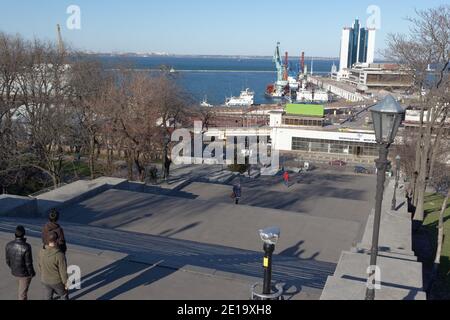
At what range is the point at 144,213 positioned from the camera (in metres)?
15.2

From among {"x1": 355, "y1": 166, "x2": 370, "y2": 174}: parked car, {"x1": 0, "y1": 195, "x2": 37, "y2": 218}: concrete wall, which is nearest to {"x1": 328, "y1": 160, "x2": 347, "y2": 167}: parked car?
{"x1": 355, "y1": 166, "x2": 370, "y2": 174}: parked car

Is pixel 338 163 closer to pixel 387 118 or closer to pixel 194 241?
pixel 194 241

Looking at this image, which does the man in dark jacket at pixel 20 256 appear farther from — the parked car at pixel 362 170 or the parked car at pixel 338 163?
the parked car at pixel 338 163

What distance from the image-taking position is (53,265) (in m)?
6.24

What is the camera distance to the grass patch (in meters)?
11.6

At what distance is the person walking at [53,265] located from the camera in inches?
244

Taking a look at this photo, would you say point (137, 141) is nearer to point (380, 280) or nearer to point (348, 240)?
point (348, 240)

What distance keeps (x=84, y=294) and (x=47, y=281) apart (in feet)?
3.03

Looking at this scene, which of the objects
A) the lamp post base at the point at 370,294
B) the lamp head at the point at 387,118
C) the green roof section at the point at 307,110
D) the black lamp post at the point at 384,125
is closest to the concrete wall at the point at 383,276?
the lamp post base at the point at 370,294

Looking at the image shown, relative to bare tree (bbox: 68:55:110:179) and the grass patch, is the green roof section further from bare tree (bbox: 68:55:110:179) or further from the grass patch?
the grass patch

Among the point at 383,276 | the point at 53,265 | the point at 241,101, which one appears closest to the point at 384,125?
the point at 383,276

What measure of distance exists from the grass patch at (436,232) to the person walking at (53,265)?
903cm

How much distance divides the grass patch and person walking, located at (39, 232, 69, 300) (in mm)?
9028

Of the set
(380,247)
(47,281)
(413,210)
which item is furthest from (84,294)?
(413,210)
